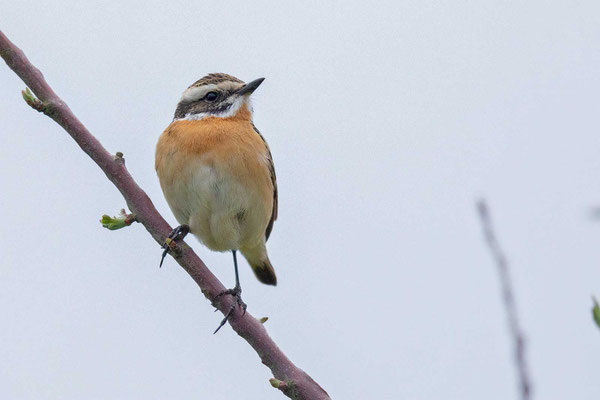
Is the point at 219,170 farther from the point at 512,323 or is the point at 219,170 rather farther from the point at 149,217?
the point at 512,323

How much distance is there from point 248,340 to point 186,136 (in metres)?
3.16

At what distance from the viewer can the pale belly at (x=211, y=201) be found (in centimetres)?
674

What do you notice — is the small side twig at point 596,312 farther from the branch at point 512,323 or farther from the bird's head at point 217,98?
the bird's head at point 217,98

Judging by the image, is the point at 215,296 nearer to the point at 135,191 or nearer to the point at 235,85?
the point at 135,191

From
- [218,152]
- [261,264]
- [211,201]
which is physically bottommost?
[211,201]

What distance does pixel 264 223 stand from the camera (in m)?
7.38

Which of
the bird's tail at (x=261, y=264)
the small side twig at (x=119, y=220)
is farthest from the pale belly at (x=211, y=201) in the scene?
the small side twig at (x=119, y=220)

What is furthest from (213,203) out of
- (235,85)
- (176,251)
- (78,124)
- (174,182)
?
(78,124)

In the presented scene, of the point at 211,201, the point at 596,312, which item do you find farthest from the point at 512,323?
the point at 211,201

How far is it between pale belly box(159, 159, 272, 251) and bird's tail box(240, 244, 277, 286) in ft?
3.64

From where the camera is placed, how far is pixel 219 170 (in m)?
6.84

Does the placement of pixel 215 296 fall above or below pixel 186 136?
below

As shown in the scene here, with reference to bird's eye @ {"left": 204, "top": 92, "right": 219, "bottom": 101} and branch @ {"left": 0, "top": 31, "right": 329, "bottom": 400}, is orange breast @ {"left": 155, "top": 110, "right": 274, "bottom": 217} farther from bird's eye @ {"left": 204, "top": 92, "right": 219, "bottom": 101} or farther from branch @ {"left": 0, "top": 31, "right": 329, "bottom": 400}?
branch @ {"left": 0, "top": 31, "right": 329, "bottom": 400}

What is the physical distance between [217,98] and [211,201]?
1453 millimetres
